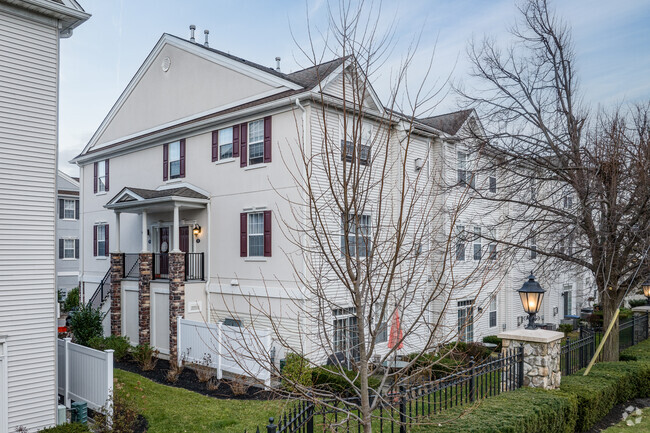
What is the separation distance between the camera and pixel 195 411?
996cm

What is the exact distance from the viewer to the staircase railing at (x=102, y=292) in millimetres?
18656

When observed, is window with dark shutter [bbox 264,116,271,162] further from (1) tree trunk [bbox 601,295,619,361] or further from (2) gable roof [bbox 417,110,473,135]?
(1) tree trunk [bbox 601,295,619,361]

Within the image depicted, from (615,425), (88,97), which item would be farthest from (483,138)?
(88,97)

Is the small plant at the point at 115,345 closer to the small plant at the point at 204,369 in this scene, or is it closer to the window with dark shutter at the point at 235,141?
the small plant at the point at 204,369

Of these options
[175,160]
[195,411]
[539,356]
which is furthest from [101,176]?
[539,356]

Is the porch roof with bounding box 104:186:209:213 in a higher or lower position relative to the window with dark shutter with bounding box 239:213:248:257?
higher

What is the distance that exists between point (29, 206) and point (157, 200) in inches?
268

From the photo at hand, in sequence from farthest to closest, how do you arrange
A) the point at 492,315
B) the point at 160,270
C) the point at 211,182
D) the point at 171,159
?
the point at 492,315
the point at 171,159
the point at 160,270
the point at 211,182

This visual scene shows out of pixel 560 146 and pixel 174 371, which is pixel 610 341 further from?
pixel 174 371

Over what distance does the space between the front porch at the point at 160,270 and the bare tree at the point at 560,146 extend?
9668 millimetres

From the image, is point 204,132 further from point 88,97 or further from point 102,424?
point 88,97

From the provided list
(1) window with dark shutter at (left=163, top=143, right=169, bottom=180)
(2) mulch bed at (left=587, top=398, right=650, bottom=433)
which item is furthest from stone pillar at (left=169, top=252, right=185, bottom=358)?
(2) mulch bed at (left=587, top=398, right=650, bottom=433)

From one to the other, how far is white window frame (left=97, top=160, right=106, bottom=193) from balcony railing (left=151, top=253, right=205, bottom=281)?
6.73 meters

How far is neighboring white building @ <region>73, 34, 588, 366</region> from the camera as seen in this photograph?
46.2ft
